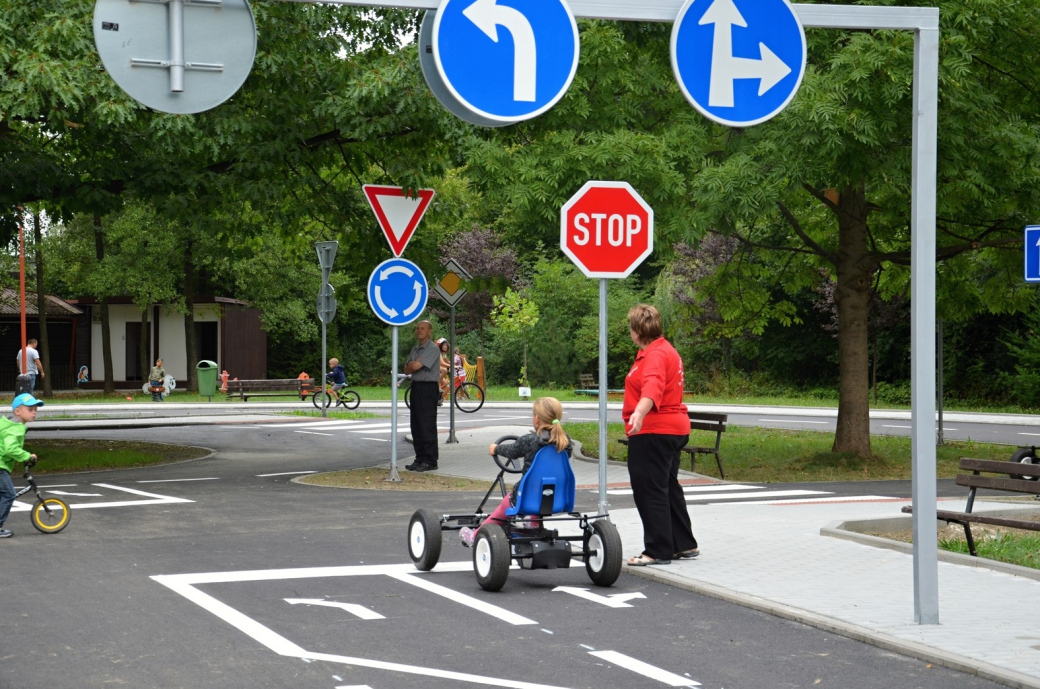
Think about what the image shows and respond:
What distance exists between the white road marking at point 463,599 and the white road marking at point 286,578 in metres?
0.16

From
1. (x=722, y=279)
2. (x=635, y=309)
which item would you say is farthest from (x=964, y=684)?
(x=722, y=279)

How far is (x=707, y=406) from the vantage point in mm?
36375

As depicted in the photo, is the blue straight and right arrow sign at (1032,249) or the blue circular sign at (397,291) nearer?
the blue straight and right arrow sign at (1032,249)

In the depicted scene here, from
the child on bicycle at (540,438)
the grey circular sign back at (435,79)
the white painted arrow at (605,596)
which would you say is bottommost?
the white painted arrow at (605,596)

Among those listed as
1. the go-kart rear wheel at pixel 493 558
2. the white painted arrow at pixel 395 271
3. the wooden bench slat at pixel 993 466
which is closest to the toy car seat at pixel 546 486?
the go-kart rear wheel at pixel 493 558

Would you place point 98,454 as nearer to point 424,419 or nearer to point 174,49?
point 424,419

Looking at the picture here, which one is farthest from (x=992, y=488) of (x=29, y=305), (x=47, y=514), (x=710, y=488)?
(x=29, y=305)

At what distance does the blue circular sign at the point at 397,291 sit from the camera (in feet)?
45.7

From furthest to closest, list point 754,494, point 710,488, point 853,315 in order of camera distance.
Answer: point 853,315
point 710,488
point 754,494

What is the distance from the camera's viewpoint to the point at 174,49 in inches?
211

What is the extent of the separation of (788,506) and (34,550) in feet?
24.4

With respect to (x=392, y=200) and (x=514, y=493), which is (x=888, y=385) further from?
(x=514, y=493)

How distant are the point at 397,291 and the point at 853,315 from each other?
7.17 meters

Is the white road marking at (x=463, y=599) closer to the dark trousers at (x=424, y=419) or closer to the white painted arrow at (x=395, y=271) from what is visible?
the white painted arrow at (x=395, y=271)
